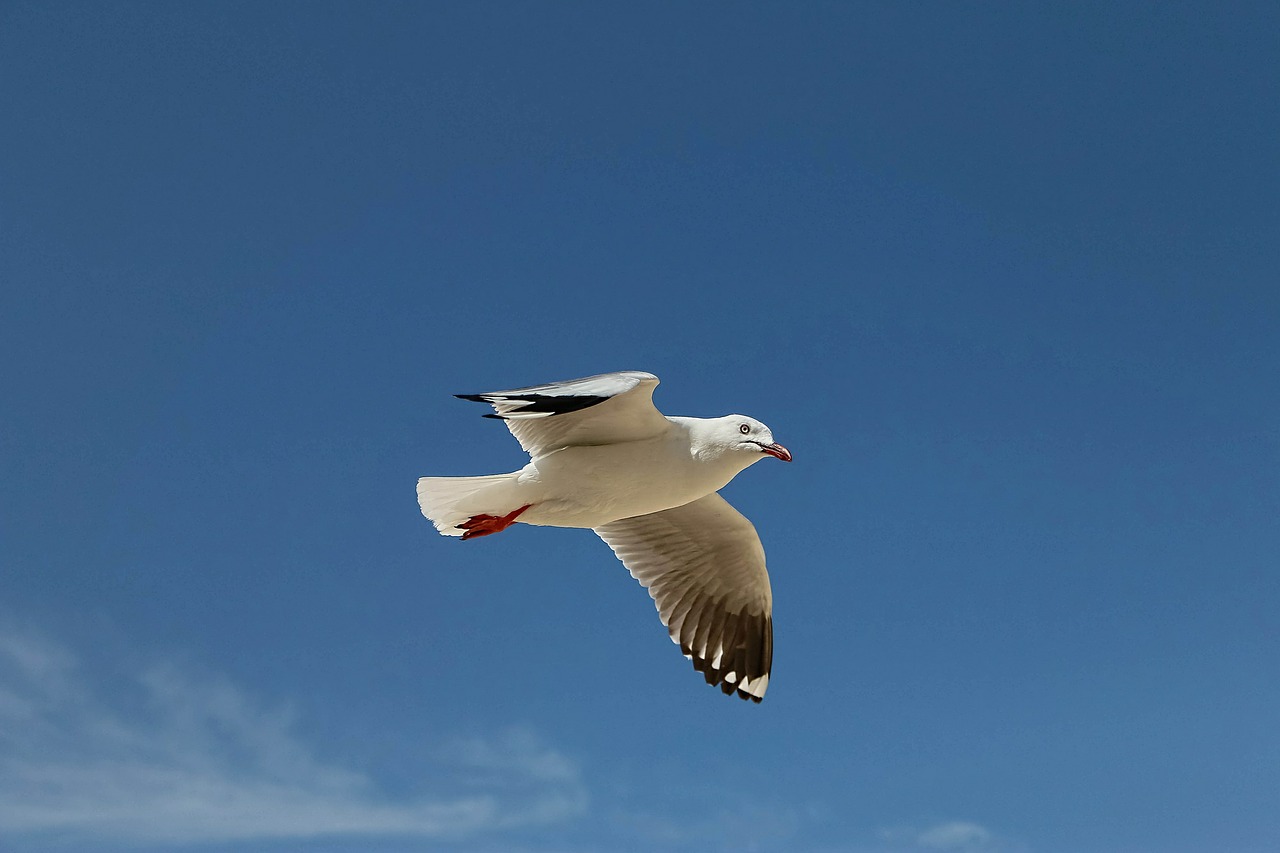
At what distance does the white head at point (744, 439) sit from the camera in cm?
633

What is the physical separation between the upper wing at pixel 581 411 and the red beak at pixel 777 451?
58cm

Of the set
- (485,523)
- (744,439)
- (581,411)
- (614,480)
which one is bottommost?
(485,523)

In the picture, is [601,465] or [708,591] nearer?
[601,465]

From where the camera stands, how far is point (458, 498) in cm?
657

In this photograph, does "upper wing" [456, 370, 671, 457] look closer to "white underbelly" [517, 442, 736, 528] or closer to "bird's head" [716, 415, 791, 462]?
"white underbelly" [517, 442, 736, 528]

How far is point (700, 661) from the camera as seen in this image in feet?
26.0

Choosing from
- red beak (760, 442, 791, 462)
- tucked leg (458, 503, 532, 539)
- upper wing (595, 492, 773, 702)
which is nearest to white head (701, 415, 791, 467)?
red beak (760, 442, 791, 462)

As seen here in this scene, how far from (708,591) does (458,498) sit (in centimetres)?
210

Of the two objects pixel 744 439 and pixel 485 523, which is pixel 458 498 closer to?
pixel 485 523

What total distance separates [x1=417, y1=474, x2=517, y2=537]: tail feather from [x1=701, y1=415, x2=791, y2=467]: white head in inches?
46.6

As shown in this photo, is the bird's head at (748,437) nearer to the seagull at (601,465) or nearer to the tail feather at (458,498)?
the seagull at (601,465)

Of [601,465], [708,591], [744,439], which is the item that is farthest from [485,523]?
[708,591]

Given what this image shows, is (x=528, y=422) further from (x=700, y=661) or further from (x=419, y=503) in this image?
(x=700, y=661)

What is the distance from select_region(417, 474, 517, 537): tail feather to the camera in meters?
6.55
